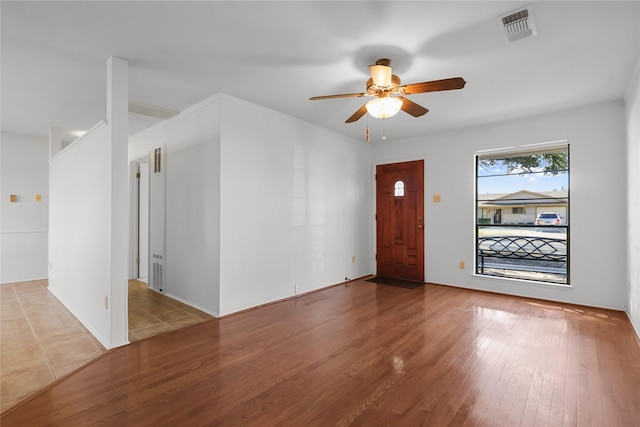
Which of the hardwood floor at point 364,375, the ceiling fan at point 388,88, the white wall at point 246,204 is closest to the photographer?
the hardwood floor at point 364,375

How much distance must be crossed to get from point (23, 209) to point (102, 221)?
4.17 m

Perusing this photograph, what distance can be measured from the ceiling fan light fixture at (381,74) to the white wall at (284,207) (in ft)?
6.34

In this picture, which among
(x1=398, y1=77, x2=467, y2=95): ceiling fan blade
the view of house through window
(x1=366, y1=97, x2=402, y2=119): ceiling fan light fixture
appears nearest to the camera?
(x1=398, y1=77, x2=467, y2=95): ceiling fan blade

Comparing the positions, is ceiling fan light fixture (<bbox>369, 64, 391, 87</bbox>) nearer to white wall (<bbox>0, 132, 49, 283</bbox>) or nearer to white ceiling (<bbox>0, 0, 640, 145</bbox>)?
white ceiling (<bbox>0, 0, 640, 145</bbox>)

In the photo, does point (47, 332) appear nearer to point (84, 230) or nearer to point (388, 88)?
point (84, 230)

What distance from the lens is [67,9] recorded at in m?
2.17

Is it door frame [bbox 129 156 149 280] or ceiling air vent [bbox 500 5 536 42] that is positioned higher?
ceiling air vent [bbox 500 5 536 42]

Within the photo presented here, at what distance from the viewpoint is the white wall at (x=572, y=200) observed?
3.93 m

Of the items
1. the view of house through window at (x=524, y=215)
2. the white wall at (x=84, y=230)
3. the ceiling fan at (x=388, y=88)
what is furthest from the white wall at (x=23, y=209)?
the view of house through window at (x=524, y=215)

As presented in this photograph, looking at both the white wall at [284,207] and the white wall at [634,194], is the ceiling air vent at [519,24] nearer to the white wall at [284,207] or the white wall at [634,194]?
the white wall at [634,194]

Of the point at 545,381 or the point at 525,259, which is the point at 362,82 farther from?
the point at 525,259

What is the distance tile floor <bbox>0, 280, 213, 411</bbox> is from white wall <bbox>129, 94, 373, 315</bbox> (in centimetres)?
39

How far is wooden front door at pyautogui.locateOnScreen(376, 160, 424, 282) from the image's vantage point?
5.58 meters

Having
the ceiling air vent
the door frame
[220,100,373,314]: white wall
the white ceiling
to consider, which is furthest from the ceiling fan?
the door frame
